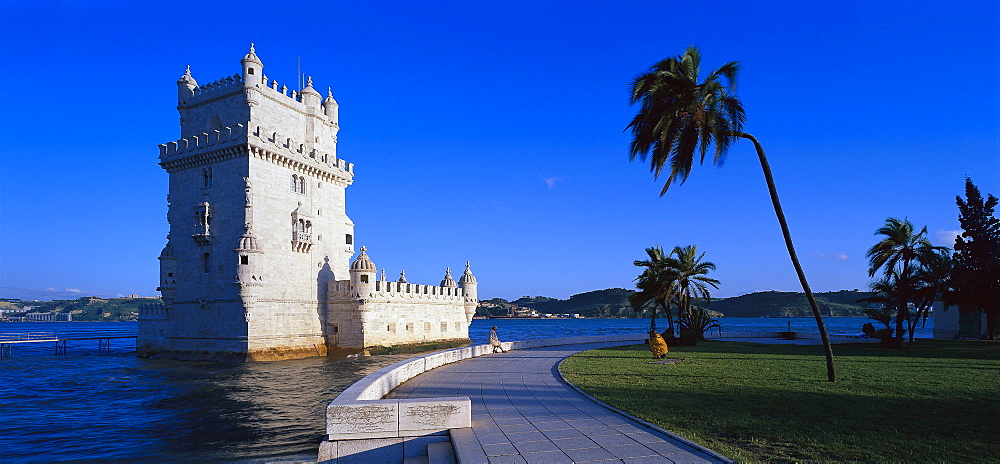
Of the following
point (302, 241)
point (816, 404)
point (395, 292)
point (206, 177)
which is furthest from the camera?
point (395, 292)

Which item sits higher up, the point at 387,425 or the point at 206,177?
the point at 206,177

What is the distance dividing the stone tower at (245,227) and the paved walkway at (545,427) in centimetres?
2215

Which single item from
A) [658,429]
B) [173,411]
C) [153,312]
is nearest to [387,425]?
[658,429]

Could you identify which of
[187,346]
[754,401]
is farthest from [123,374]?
[754,401]

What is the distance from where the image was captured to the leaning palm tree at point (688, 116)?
17859mm

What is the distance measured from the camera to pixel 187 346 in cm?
3716

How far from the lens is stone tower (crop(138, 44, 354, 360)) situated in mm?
34906

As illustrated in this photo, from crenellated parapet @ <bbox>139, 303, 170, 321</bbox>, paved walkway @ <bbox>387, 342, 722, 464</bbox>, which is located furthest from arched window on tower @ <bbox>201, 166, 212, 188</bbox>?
paved walkway @ <bbox>387, 342, 722, 464</bbox>

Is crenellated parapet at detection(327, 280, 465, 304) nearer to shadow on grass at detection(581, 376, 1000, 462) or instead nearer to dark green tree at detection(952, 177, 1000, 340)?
shadow on grass at detection(581, 376, 1000, 462)

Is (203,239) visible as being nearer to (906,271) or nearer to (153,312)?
(153,312)

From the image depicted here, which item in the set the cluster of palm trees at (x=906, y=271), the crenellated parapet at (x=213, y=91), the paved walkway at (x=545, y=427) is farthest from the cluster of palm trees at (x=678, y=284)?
the crenellated parapet at (x=213, y=91)

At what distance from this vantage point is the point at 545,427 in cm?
964

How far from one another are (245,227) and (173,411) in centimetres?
1714

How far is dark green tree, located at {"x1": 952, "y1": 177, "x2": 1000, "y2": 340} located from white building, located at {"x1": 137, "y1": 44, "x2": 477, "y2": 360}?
35458mm
